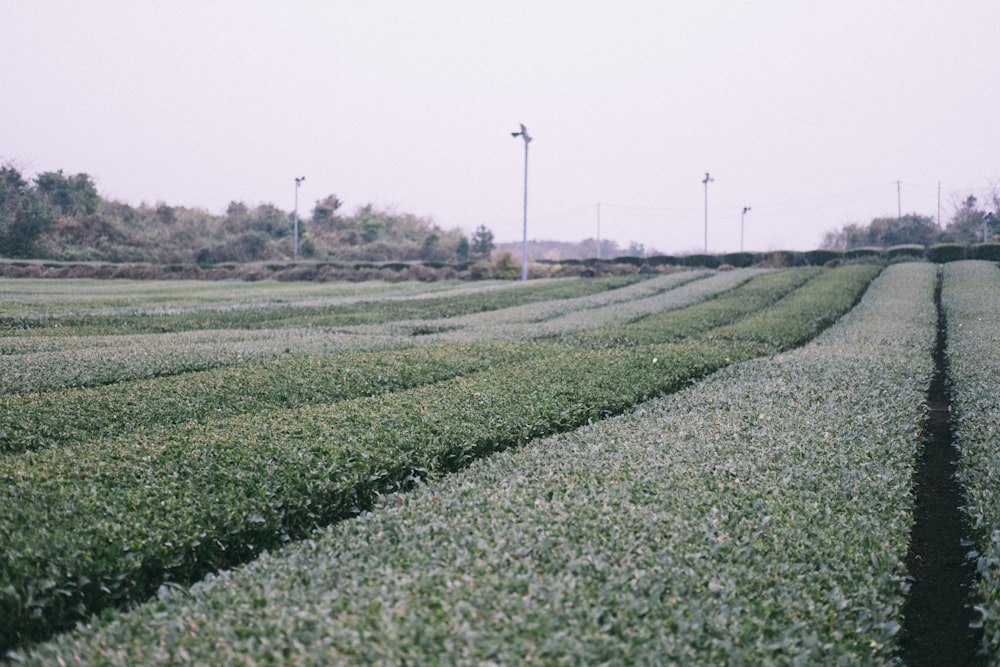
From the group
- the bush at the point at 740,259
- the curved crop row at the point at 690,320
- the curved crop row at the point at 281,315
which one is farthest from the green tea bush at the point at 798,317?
the bush at the point at 740,259

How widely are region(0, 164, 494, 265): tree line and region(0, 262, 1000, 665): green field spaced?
113ft

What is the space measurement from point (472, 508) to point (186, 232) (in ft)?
224

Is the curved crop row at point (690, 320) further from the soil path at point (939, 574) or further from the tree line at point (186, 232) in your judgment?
the tree line at point (186, 232)

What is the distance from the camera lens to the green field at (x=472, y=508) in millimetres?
3785

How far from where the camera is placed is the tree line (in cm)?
4244

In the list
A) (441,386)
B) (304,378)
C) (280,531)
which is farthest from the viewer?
(304,378)

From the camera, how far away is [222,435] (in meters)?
7.51

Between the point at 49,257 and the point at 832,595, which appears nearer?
the point at 832,595

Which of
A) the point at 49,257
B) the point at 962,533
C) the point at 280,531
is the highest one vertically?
the point at 49,257

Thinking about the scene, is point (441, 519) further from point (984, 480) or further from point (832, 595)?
point (984, 480)

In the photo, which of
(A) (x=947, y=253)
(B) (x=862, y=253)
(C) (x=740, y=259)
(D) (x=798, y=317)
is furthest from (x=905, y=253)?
(D) (x=798, y=317)

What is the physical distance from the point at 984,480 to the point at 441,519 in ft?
16.7

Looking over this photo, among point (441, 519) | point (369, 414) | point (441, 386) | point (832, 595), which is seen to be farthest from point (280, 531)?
point (441, 386)

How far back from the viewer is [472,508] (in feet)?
18.1
